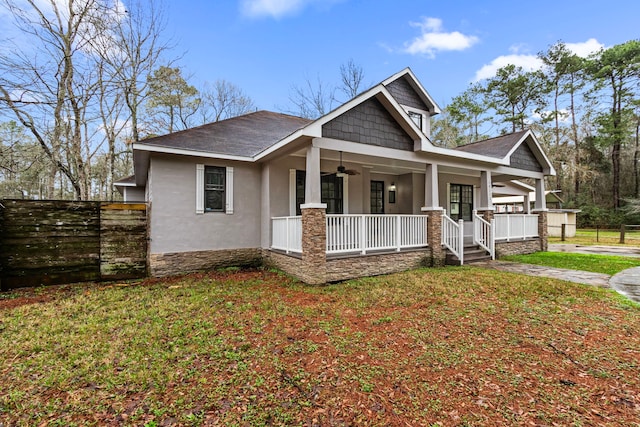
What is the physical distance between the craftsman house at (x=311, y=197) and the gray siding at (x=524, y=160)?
3.0 inches

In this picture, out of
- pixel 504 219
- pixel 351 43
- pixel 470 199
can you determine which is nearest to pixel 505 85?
pixel 351 43

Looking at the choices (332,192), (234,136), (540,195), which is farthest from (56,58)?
(540,195)

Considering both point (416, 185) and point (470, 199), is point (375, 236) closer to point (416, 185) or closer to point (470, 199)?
point (416, 185)

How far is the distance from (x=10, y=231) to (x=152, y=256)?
292cm

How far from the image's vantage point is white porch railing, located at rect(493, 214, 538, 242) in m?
10.2

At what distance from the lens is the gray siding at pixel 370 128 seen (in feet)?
21.7

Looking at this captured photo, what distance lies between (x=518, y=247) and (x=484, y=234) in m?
2.05

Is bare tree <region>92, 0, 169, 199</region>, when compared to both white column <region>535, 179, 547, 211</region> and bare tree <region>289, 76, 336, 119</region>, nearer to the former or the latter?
bare tree <region>289, 76, 336, 119</region>

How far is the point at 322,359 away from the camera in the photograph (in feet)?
10.5

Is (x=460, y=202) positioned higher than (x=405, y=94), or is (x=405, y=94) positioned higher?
(x=405, y=94)

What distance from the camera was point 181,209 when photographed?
755cm

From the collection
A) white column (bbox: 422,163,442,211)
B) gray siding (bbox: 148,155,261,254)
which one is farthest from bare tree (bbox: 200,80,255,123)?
white column (bbox: 422,163,442,211)

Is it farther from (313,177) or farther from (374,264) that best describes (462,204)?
(313,177)

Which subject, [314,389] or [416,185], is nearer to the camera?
[314,389]
